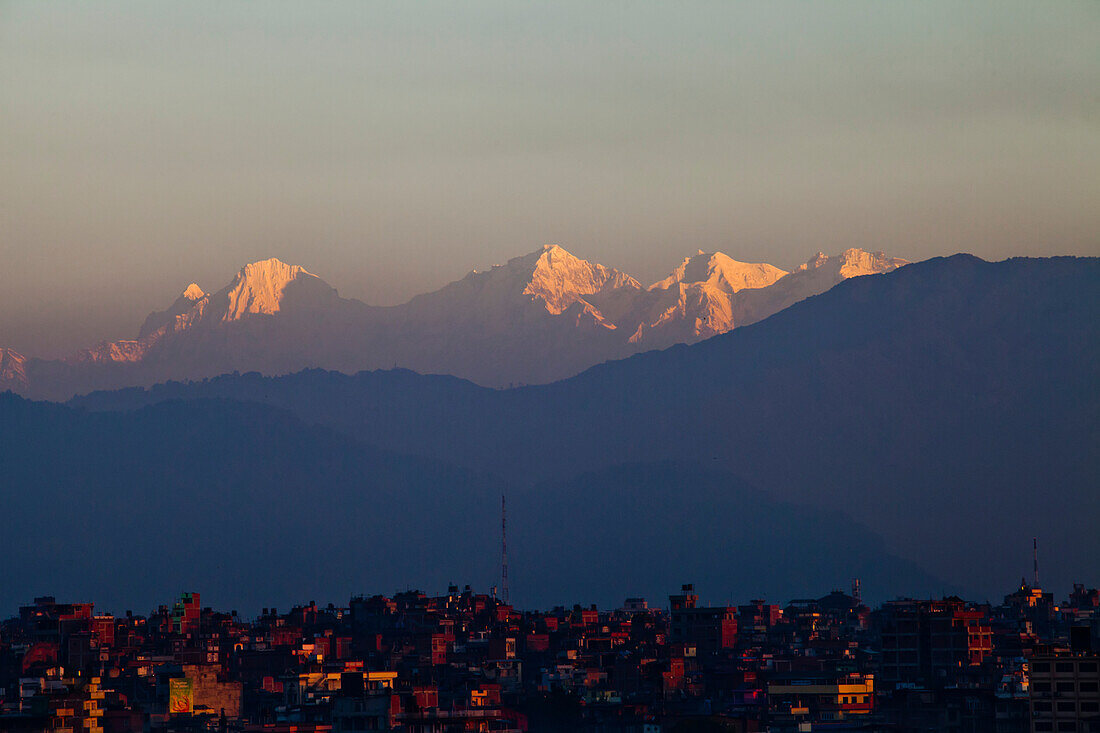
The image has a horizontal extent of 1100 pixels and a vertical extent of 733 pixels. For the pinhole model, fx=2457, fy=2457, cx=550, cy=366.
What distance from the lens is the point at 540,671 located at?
444ft

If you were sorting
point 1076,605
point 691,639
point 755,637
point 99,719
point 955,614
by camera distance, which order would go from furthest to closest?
1. point 1076,605
2. point 755,637
3. point 691,639
4. point 955,614
5. point 99,719

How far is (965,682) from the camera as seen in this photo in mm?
116250

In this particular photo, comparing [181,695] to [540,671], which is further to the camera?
[540,671]

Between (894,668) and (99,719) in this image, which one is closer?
(99,719)

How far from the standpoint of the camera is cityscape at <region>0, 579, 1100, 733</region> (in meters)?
92.9

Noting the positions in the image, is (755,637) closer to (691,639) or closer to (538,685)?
(691,639)

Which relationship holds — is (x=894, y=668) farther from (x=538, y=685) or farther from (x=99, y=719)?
(x=99, y=719)

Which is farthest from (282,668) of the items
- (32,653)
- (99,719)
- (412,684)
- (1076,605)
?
(1076,605)

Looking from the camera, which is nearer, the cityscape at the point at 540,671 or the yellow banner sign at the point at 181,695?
the cityscape at the point at 540,671

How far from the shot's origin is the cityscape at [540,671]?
92875mm

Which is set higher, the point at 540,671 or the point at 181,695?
the point at 540,671

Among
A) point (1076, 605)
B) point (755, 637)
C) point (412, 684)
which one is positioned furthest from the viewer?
point (1076, 605)

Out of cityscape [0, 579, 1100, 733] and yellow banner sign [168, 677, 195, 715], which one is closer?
cityscape [0, 579, 1100, 733]

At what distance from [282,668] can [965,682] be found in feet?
129
